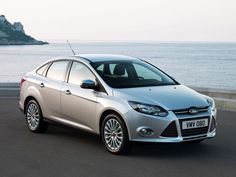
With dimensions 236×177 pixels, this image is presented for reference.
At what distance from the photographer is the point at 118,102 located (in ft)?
25.6

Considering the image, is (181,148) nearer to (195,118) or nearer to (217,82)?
(195,118)

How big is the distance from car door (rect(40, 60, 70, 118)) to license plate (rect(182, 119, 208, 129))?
253 centimetres

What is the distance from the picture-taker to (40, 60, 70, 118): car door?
923cm

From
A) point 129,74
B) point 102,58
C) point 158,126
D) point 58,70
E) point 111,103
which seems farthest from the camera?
point 58,70

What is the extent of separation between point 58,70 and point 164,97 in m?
2.51

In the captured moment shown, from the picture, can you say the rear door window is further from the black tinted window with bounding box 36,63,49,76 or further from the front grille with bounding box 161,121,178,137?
the front grille with bounding box 161,121,178,137

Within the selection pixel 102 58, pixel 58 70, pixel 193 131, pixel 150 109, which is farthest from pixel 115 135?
pixel 58 70

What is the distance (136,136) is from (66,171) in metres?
1.27

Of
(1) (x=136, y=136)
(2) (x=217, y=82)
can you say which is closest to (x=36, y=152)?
(1) (x=136, y=136)

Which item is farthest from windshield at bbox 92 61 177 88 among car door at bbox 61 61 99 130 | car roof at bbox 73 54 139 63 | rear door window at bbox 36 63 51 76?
rear door window at bbox 36 63 51 76

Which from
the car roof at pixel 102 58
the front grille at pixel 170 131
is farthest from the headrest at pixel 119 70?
the front grille at pixel 170 131

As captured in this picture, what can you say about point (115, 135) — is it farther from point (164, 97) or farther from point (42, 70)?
point (42, 70)

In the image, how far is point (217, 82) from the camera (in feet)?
164

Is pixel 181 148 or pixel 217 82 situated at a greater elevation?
pixel 181 148
